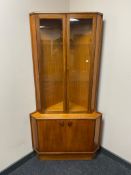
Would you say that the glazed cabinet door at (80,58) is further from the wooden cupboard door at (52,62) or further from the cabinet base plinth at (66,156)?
the cabinet base plinth at (66,156)

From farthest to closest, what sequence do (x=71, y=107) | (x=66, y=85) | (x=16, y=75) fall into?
(x=71, y=107) → (x=66, y=85) → (x=16, y=75)

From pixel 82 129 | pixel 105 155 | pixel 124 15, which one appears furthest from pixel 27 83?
pixel 105 155

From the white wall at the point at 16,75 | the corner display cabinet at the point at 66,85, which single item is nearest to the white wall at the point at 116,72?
the corner display cabinet at the point at 66,85

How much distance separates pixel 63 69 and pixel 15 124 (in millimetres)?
829

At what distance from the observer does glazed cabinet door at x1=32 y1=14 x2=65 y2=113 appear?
5.80ft

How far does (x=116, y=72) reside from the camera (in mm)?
1882

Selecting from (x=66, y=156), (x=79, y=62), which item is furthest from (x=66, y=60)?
(x=66, y=156)

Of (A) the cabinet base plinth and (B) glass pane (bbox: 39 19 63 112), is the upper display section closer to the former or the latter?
(B) glass pane (bbox: 39 19 63 112)

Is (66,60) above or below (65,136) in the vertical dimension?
above

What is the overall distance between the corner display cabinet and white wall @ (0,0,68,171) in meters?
0.09

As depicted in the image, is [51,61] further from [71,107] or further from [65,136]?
[65,136]

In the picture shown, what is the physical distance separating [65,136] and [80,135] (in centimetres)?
18

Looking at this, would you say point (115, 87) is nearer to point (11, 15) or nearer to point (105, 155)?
point (105, 155)

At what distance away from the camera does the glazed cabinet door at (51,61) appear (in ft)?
5.80
